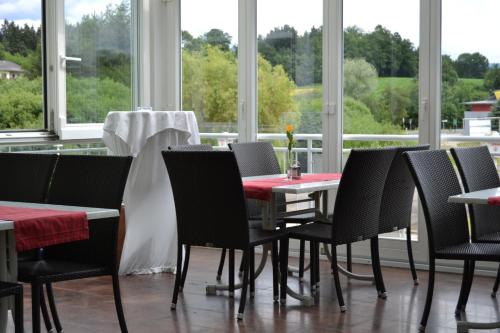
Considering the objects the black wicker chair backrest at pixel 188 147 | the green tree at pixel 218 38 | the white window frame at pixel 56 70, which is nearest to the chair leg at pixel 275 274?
the black wicker chair backrest at pixel 188 147

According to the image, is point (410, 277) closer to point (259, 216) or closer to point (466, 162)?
point (259, 216)


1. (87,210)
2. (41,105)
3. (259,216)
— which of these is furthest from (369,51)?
(87,210)

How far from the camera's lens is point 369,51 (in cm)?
620

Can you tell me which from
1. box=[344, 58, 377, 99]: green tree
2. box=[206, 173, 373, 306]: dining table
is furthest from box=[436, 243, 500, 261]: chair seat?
box=[344, 58, 377, 99]: green tree

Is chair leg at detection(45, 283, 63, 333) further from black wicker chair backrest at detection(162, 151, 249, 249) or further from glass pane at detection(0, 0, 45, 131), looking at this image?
glass pane at detection(0, 0, 45, 131)

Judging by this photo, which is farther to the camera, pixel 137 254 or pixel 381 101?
pixel 381 101

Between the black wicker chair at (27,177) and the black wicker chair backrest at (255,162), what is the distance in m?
1.71

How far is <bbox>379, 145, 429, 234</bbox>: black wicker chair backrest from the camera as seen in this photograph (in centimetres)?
506

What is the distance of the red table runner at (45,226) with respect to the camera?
2.87 meters

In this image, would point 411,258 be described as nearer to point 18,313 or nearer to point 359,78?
point 359,78

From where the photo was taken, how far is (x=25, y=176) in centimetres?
411

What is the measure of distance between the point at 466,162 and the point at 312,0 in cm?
248

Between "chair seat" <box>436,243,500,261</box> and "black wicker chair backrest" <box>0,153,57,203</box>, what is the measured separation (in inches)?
74.7

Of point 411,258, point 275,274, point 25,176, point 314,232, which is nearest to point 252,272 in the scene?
point 275,274
